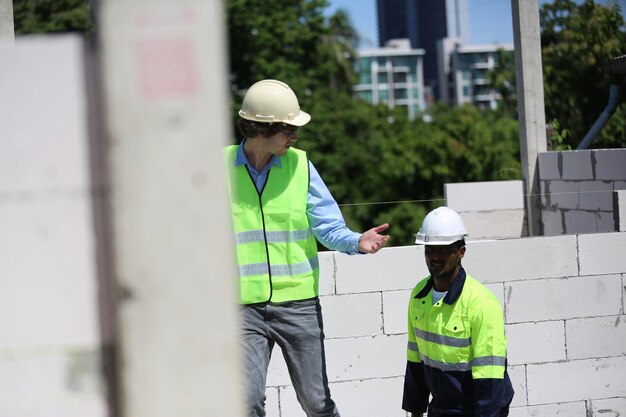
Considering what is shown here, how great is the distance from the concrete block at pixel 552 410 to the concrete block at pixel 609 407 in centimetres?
7

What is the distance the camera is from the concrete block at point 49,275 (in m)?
2.16

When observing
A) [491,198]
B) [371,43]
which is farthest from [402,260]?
[371,43]

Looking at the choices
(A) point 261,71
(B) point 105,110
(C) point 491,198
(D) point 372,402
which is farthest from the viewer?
(A) point 261,71

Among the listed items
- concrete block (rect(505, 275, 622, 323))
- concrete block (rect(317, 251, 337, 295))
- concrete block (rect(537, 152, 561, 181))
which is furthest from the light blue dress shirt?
concrete block (rect(537, 152, 561, 181))

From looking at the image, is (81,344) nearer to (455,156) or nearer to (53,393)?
(53,393)

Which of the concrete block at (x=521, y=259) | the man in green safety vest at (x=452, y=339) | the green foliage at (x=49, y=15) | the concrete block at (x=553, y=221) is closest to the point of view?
the man in green safety vest at (x=452, y=339)

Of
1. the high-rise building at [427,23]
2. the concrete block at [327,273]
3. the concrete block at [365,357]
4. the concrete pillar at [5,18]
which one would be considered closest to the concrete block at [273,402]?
the concrete block at [365,357]

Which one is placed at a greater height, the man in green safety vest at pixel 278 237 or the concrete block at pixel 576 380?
the man in green safety vest at pixel 278 237

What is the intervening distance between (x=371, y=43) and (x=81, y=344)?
5517 cm

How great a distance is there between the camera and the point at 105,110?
6.65 feet

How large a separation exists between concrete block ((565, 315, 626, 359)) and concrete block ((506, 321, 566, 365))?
6cm

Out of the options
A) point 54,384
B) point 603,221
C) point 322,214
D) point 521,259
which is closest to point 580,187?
point 603,221

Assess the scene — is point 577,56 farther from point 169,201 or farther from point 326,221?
point 169,201

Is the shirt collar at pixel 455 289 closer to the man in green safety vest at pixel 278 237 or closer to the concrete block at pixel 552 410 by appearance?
the man in green safety vest at pixel 278 237
